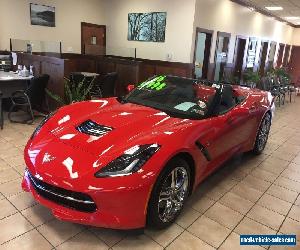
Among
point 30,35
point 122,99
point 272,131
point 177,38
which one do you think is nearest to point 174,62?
point 177,38

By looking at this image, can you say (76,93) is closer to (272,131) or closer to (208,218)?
(208,218)

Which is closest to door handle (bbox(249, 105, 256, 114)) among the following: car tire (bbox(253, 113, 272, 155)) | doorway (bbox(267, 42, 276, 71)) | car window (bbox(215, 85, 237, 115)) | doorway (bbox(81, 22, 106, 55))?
car window (bbox(215, 85, 237, 115))

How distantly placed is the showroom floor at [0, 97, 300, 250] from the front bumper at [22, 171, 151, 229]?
0.78 feet

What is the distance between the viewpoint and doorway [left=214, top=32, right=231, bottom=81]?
798cm

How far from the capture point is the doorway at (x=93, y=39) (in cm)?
793

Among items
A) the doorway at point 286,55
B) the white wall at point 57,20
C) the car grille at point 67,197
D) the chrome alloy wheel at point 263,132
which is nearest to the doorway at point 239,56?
the white wall at point 57,20

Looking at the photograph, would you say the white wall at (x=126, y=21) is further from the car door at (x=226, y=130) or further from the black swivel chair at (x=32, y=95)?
Result: the car door at (x=226, y=130)

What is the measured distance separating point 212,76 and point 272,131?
11.3 ft

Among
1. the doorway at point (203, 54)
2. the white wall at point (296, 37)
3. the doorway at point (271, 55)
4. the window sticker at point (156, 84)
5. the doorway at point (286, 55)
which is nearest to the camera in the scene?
the window sticker at point (156, 84)

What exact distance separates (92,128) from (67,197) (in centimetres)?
58

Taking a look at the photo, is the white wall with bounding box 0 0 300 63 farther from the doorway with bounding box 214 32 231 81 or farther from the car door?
the car door

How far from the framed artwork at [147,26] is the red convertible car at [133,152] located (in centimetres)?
468

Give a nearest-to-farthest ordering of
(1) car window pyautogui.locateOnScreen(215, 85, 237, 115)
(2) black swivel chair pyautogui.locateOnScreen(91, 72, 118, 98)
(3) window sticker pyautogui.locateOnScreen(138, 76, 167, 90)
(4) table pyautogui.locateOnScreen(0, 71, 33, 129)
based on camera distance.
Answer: (1) car window pyautogui.locateOnScreen(215, 85, 237, 115)
(3) window sticker pyautogui.locateOnScreen(138, 76, 167, 90)
(4) table pyautogui.locateOnScreen(0, 71, 33, 129)
(2) black swivel chair pyautogui.locateOnScreen(91, 72, 118, 98)

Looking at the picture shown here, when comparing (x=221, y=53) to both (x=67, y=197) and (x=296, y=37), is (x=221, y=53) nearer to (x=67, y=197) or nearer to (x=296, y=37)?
(x=67, y=197)
